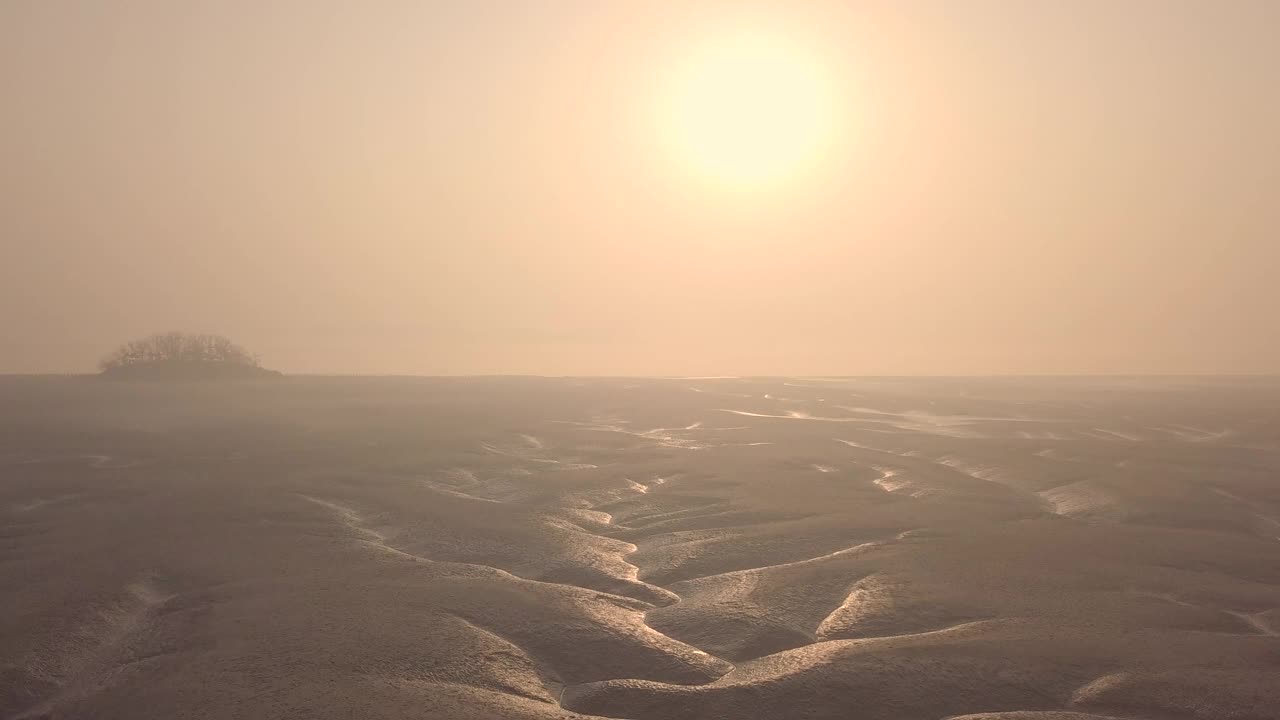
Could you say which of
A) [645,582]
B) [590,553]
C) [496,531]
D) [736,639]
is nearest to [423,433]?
[496,531]

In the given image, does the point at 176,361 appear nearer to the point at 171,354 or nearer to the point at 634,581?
the point at 171,354

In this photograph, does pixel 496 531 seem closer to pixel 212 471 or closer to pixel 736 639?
pixel 736 639

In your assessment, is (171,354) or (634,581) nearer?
(634,581)

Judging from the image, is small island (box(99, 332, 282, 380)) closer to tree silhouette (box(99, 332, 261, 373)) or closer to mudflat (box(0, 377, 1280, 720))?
tree silhouette (box(99, 332, 261, 373))

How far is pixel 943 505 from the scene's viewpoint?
51.7ft

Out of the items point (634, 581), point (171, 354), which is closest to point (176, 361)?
point (171, 354)

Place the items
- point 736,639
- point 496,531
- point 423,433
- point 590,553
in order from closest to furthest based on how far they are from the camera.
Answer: point 736,639 → point 590,553 → point 496,531 → point 423,433

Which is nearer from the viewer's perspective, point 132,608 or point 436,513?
point 132,608

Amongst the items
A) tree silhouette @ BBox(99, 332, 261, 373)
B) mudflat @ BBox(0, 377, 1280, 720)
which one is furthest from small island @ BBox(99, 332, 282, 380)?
mudflat @ BBox(0, 377, 1280, 720)

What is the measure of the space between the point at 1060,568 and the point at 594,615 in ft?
23.1

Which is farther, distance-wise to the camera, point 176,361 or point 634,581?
point 176,361

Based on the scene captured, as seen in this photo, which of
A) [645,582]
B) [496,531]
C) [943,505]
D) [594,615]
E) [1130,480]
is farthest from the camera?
[1130,480]

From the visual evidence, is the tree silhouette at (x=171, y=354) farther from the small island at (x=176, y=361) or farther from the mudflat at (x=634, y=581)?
the mudflat at (x=634, y=581)

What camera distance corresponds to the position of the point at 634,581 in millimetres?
10680
